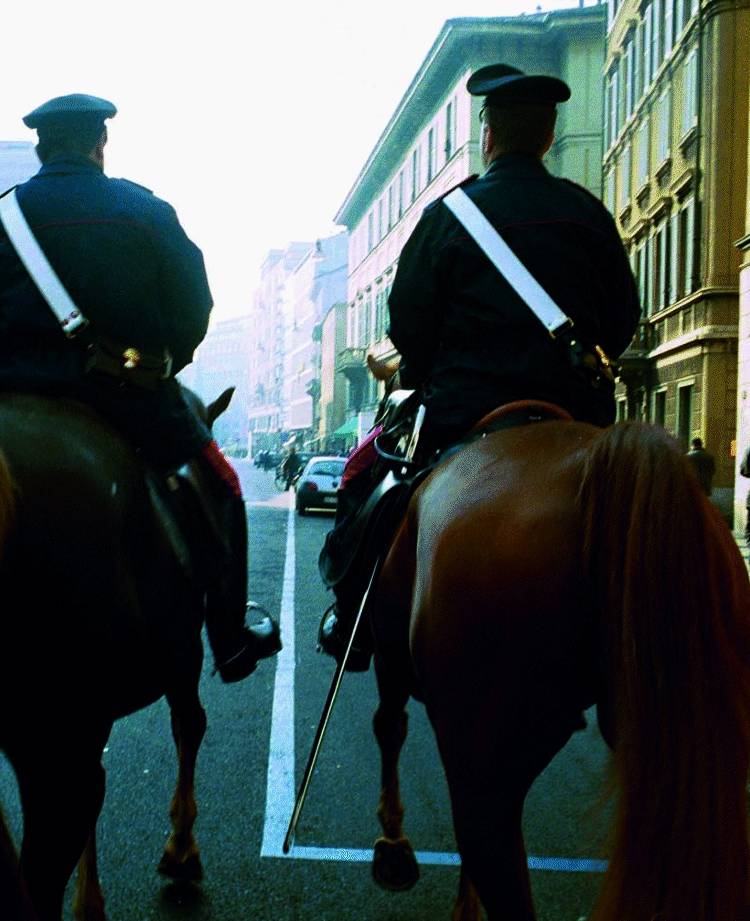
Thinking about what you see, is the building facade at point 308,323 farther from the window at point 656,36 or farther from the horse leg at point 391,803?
the horse leg at point 391,803

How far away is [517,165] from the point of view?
3.28m

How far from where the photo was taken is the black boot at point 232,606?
3787 millimetres

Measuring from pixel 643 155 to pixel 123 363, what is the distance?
102ft

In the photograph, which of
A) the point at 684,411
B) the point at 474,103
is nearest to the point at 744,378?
the point at 684,411

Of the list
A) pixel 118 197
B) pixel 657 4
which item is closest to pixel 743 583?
pixel 118 197

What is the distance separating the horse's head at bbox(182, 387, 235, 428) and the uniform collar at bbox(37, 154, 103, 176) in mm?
869

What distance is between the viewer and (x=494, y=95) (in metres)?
3.29

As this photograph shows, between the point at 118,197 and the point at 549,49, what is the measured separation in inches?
1677

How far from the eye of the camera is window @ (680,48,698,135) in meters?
26.1

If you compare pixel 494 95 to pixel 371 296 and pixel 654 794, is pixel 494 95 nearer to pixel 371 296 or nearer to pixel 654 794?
pixel 654 794

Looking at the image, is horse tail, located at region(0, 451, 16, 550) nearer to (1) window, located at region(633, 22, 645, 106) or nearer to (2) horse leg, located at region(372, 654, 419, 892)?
(2) horse leg, located at region(372, 654, 419, 892)

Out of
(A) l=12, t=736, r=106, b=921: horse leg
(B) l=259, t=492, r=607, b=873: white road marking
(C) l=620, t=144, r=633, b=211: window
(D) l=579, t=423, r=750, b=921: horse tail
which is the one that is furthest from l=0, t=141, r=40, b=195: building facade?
(D) l=579, t=423, r=750, b=921: horse tail

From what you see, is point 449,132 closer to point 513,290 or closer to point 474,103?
point 474,103

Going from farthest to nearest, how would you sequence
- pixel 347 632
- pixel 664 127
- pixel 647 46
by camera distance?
pixel 647 46 < pixel 664 127 < pixel 347 632
